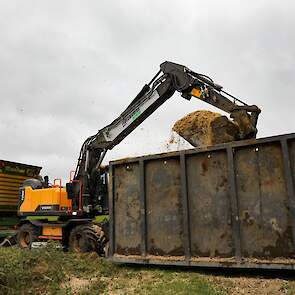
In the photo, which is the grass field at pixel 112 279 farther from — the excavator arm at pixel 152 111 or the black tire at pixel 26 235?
the black tire at pixel 26 235

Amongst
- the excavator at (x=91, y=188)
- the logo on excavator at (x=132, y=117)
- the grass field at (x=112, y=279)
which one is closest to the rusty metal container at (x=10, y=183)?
the excavator at (x=91, y=188)

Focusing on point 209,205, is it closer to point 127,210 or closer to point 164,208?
point 164,208

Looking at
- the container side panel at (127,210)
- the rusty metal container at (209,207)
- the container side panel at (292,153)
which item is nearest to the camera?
the container side panel at (292,153)

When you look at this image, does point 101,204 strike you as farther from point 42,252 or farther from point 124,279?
point 124,279

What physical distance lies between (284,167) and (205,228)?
177 centimetres

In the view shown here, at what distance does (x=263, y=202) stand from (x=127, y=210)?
9.53 ft

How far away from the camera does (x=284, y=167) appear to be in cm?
633

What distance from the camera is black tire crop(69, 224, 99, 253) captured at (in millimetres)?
11461

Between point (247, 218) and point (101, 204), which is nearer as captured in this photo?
point (247, 218)

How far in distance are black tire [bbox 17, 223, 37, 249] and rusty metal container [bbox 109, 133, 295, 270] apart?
20.9ft

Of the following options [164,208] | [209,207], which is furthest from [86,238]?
[209,207]

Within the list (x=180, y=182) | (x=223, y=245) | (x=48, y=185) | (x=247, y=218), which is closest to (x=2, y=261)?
(x=180, y=182)

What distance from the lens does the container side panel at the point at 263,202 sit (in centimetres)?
631

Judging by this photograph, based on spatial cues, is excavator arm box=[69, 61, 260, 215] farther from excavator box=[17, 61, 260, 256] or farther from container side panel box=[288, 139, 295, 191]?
container side panel box=[288, 139, 295, 191]
